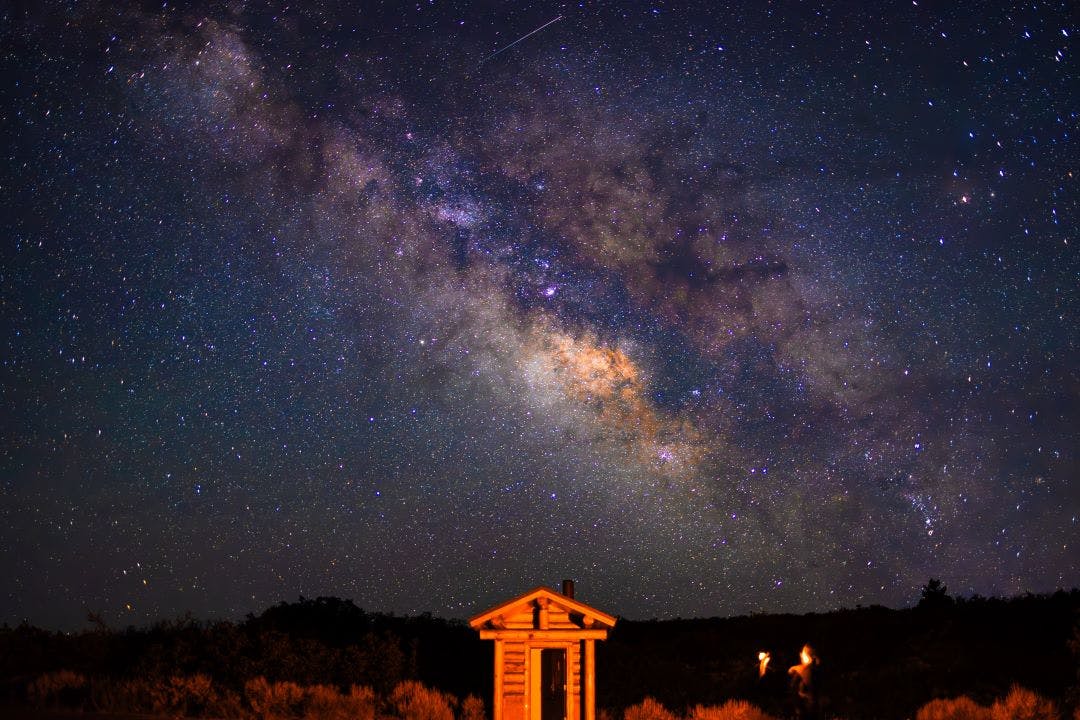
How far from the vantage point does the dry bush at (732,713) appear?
70.2ft

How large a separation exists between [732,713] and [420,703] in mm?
6874

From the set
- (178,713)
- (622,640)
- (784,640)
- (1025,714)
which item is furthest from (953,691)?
(178,713)

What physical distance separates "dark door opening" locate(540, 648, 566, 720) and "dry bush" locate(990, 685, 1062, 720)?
8958 mm

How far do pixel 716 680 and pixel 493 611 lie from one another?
12131 mm

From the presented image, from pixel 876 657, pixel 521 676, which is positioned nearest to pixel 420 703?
pixel 521 676

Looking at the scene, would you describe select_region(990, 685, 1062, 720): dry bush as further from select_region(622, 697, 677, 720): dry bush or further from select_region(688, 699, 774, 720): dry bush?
select_region(622, 697, 677, 720): dry bush

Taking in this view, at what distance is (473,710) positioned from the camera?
20906mm

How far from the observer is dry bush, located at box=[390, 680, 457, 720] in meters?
21.0

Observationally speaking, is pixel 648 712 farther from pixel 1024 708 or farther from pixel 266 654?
pixel 266 654

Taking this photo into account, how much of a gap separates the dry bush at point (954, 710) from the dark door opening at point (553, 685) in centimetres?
774

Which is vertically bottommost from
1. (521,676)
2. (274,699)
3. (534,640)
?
(274,699)

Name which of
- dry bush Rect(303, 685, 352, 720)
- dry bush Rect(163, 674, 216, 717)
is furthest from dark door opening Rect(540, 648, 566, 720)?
dry bush Rect(163, 674, 216, 717)

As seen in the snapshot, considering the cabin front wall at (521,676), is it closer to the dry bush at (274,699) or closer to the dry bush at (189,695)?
the dry bush at (274,699)

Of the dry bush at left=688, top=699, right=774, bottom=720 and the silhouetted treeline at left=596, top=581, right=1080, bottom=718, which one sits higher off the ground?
the silhouetted treeline at left=596, top=581, right=1080, bottom=718
